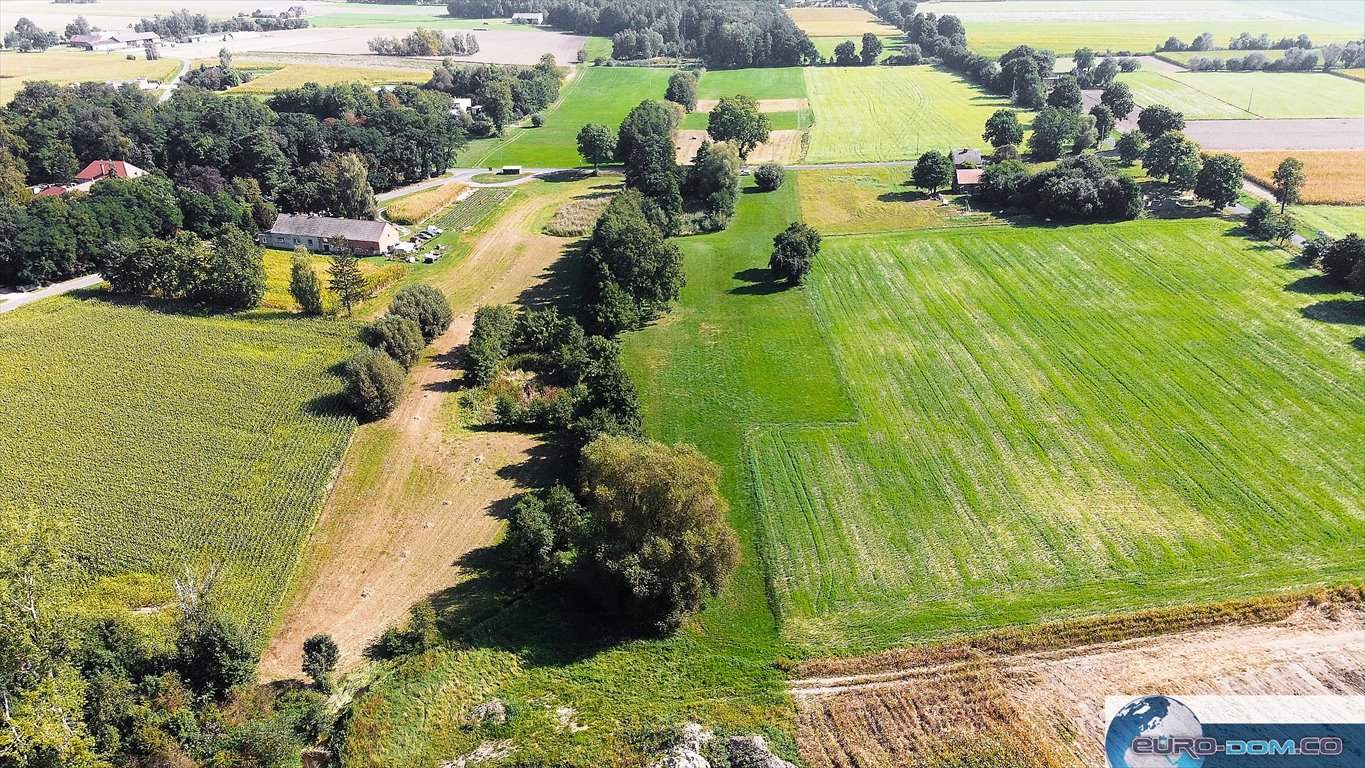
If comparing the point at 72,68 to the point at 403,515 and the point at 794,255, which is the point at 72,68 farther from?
the point at 403,515

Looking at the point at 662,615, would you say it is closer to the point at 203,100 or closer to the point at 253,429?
the point at 253,429

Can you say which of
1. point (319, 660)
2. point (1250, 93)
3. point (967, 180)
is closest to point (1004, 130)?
point (967, 180)

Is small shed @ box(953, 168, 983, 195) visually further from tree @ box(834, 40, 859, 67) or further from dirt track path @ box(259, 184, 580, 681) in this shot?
tree @ box(834, 40, 859, 67)

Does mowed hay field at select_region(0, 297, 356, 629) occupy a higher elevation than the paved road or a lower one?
lower

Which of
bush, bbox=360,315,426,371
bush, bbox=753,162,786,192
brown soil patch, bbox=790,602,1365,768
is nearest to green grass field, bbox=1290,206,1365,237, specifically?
bush, bbox=753,162,786,192

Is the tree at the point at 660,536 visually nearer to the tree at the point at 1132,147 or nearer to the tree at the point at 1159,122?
the tree at the point at 1132,147

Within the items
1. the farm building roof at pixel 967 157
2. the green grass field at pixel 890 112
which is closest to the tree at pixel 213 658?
the farm building roof at pixel 967 157
